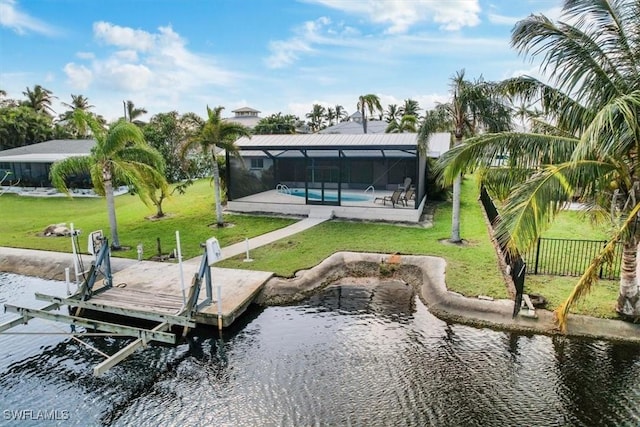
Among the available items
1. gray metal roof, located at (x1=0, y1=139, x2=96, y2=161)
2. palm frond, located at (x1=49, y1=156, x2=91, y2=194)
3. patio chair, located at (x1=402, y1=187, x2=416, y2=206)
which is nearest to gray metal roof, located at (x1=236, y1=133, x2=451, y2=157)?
patio chair, located at (x1=402, y1=187, x2=416, y2=206)

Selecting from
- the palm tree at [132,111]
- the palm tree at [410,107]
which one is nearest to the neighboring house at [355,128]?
the palm tree at [410,107]

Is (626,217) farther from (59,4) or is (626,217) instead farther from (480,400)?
(59,4)

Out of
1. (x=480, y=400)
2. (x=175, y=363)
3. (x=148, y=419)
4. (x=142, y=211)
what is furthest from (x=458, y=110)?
(x=142, y=211)

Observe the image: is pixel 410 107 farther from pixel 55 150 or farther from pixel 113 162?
pixel 113 162

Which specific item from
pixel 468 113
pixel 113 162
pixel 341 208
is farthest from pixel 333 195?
pixel 113 162

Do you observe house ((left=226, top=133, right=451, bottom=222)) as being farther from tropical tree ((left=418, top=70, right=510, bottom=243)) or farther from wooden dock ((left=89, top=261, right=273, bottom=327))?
wooden dock ((left=89, top=261, right=273, bottom=327))
